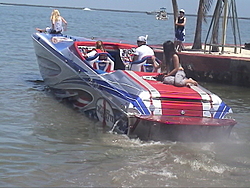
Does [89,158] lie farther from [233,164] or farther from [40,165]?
[233,164]

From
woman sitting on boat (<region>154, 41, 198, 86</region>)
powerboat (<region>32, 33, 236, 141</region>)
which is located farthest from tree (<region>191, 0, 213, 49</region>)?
woman sitting on boat (<region>154, 41, 198, 86</region>)

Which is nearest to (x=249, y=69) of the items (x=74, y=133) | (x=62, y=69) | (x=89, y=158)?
(x=62, y=69)

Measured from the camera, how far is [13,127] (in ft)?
27.8

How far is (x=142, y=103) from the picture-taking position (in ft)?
24.1

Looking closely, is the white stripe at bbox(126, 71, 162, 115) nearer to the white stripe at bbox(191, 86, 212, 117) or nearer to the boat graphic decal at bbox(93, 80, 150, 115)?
the boat graphic decal at bbox(93, 80, 150, 115)

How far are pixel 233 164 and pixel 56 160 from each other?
94.6 inches

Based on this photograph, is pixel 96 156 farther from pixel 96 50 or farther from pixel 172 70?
pixel 96 50

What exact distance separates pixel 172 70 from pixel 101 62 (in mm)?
1595

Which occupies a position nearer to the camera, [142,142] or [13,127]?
[142,142]

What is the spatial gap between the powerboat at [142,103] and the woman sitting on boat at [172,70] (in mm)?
125

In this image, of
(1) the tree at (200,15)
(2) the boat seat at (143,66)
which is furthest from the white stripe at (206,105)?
(1) the tree at (200,15)

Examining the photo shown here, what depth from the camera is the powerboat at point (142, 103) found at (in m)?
7.31

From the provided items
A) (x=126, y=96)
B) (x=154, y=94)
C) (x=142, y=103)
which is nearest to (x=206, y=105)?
(x=154, y=94)

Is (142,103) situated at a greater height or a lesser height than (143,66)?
lesser
